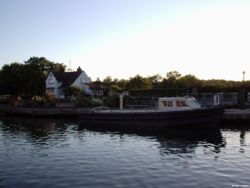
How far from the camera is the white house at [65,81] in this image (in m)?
81.0

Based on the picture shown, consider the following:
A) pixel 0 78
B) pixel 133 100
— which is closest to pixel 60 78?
pixel 0 78

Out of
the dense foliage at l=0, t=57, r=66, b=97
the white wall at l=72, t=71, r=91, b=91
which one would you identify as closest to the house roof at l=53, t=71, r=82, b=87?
the white wall at l=72, t=71, r=91, b=91

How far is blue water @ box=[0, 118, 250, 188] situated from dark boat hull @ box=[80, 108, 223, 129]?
265 centimetres

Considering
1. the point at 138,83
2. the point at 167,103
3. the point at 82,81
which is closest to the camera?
the point at 167,103

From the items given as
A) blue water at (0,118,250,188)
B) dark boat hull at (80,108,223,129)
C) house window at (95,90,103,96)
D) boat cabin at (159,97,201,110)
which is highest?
house window at (95,90,103,96)

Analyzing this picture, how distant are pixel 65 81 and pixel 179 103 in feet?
177

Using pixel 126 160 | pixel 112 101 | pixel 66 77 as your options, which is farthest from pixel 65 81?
pixel 126 160

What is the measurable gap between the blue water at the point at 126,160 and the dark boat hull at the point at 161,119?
2.65 metres

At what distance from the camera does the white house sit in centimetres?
8100

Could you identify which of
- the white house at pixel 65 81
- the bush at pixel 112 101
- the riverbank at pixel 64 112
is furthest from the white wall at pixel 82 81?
the bush at pixel 112 101

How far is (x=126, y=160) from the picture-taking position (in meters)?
18.2

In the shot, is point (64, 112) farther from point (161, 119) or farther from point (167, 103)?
point (161, 119)

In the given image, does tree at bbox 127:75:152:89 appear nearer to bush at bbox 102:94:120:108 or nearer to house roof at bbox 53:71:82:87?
house roof at bbox 53:71:82:87

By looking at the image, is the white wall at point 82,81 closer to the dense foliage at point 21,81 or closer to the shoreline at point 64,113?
the dense foliage at point 21,81
